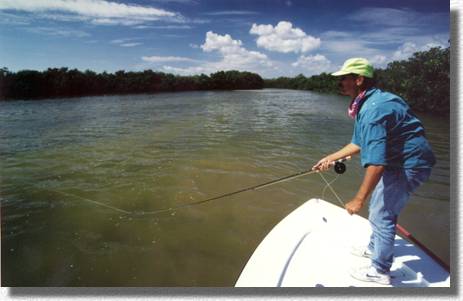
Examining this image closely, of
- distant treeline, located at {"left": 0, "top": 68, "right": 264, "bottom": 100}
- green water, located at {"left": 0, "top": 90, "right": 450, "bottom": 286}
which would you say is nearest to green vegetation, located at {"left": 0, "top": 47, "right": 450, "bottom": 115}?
distant treeline, located at {"left": 0, "top": 68, "right": 264, "bottom": 100}

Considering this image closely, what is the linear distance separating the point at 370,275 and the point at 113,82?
3383mm

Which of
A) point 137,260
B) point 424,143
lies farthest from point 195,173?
point 424,143

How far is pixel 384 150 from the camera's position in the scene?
151 centimetres

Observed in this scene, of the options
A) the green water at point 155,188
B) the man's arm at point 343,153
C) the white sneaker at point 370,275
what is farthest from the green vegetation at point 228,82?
the white sneaker at point 370,275

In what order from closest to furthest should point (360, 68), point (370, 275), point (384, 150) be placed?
point (384, 150)
point (360, 68)
point (370, 275)

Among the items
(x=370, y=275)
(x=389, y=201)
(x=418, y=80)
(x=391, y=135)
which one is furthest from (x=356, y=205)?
(x=418, y=80)

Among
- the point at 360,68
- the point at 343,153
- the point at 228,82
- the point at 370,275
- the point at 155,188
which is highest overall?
the point at 228,82

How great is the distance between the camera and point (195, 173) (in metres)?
3.98

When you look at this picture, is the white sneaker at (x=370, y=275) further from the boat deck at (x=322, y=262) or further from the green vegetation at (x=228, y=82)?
the green vegetation at (x=228, y=82)

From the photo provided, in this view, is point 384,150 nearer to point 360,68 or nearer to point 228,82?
point 360,68

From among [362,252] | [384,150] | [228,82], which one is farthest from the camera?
[228,82]

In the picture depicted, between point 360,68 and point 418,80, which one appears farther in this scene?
point 418,80

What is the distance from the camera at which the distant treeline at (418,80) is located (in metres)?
2.36

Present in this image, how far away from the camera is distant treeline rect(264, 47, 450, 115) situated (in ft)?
7.73
